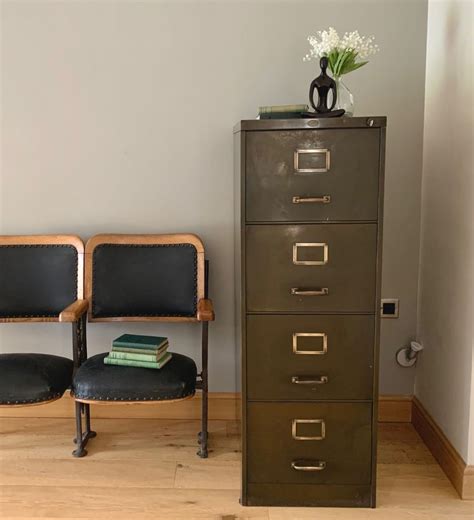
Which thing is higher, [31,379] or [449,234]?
[449,234]

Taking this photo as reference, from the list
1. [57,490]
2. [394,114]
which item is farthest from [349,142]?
[57,490]

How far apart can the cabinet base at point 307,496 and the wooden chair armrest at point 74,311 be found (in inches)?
36.0

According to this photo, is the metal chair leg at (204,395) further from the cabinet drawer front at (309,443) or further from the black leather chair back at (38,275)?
the black leather chair back at (38,275)

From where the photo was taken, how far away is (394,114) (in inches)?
92.0

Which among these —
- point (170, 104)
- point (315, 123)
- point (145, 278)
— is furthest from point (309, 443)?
point (170, 104)

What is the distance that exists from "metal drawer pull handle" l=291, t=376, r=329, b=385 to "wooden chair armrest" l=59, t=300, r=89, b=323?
883 mm

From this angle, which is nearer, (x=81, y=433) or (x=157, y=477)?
(x=157, y=477)

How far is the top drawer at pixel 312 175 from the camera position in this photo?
1.72m

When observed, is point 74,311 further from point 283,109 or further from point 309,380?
point 283,109

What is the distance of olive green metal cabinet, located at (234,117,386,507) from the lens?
173 cm

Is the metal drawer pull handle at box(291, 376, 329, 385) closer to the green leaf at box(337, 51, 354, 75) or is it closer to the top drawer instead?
the top drawer

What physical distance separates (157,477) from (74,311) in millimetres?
730

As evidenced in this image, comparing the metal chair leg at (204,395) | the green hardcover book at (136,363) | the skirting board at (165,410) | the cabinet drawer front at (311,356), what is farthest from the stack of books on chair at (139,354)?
the skirting board at (165,410)

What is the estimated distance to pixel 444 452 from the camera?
208 cm
